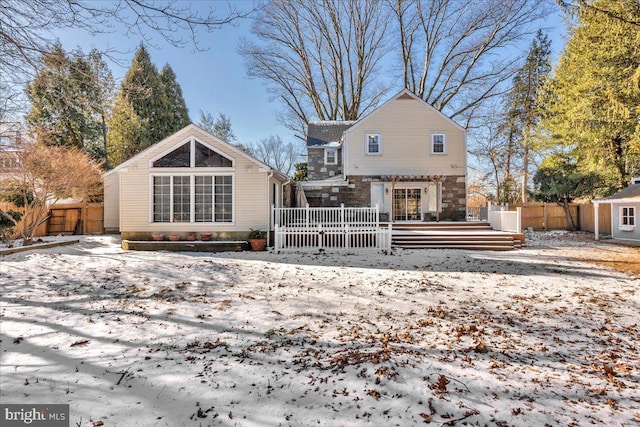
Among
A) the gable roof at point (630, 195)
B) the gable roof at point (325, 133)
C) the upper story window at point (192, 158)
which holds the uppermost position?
the gable roof at point (325, 133)

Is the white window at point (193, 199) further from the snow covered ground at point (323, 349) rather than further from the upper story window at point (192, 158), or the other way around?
the snow covered ground at point (323, 349)

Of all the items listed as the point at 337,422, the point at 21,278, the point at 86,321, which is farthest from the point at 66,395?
the point at 21,278

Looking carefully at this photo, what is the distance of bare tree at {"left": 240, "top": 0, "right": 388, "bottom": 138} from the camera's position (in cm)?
2283

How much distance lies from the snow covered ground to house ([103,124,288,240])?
4.86 m

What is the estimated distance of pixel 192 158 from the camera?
11.2 metres

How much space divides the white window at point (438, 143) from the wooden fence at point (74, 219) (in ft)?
58.3

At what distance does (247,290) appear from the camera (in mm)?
5520

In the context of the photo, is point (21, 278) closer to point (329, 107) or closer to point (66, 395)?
point (66, 395)

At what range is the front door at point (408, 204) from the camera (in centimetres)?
1623

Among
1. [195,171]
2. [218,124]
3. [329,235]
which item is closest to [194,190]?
[195,171]

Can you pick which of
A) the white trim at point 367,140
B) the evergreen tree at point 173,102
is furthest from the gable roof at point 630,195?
the evergreen tree at point 173,102

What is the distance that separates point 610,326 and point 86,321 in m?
6.83

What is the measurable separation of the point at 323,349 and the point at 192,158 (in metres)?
9.89

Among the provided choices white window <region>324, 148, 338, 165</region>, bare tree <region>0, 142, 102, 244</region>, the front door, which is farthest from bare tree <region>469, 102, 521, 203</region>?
bare tree <region>0, 142, 102, 244</region>
